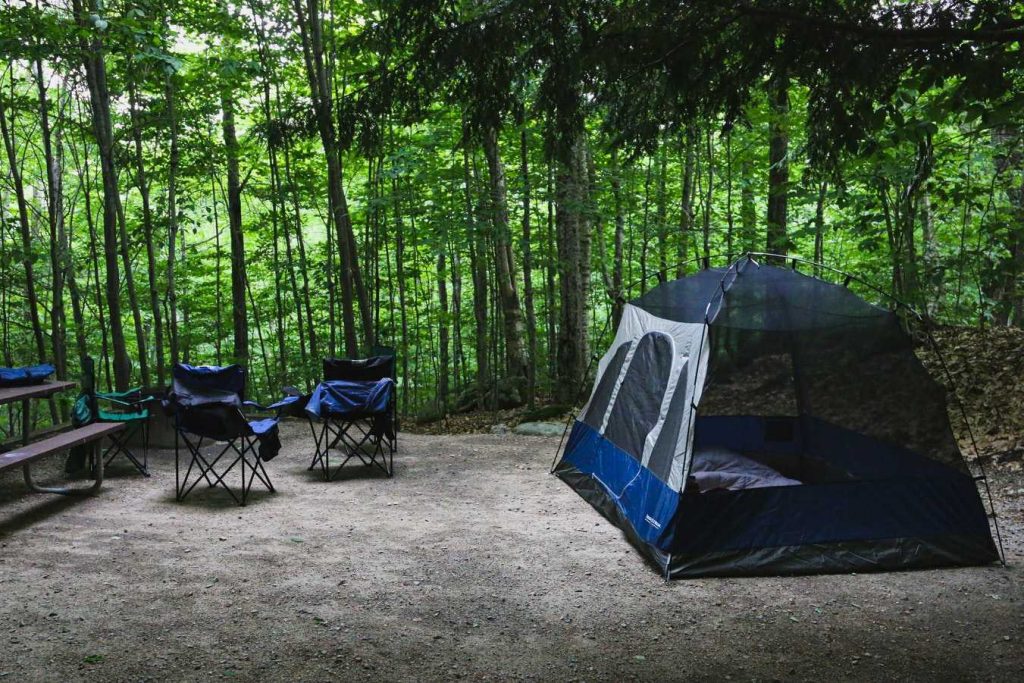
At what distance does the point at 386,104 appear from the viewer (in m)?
3.72

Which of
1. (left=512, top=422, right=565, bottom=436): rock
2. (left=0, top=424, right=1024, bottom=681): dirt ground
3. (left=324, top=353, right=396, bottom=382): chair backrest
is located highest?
(left=324, top=353, right=396, bottom=382): chair backrest

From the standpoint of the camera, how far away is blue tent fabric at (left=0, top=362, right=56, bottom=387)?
5.25 m

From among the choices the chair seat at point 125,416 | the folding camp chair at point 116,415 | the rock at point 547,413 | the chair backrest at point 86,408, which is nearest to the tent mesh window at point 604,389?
the rock at point 547,413

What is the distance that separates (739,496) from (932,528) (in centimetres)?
102

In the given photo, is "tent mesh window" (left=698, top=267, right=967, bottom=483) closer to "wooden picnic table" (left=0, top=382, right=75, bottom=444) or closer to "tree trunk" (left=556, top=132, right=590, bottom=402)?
"tree trunk" (left=556, top=132, right=590, bottom=402)

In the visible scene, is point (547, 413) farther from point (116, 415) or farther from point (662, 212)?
point (116, 415)

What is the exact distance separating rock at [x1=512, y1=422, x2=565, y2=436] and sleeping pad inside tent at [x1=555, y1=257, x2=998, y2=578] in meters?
1.95

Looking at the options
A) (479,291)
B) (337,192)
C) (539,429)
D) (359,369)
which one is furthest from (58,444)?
(479,291)

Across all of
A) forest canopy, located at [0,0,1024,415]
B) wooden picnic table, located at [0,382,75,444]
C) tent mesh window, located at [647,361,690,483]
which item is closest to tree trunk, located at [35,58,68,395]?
forest canopy, located at [0,0,1024,415]

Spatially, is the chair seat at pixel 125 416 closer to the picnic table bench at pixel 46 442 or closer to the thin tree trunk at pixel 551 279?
the picnic table bench at pixel 46 442

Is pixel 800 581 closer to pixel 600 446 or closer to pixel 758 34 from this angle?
pixel 600 446

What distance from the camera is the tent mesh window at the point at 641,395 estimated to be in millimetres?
4711

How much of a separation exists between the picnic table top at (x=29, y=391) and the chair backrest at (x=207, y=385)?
781mm

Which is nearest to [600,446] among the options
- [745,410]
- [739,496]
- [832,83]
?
[745,410]
